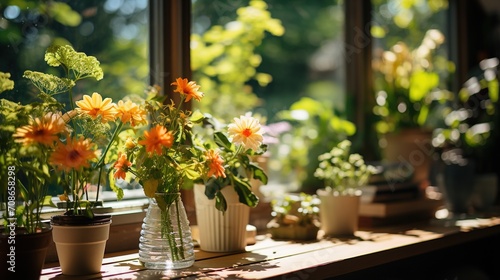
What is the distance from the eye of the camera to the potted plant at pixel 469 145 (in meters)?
2.57

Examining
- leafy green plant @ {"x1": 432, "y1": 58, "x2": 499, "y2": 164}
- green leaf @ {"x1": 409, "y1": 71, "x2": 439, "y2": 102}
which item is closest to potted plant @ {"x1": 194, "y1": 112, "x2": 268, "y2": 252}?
green leaf @ {"x1": 409, "y1": 71, "x2": 439, "y2": 102}

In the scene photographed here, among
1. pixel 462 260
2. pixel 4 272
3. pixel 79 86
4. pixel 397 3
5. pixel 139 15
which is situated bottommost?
pixel 462 260

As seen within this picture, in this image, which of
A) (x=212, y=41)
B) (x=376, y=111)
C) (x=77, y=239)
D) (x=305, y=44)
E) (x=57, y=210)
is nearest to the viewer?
(x=77, y=239)

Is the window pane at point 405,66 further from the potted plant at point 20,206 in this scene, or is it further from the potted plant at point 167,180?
the potted plant at point 20,206

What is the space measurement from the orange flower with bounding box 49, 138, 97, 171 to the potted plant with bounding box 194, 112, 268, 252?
1.21 ft

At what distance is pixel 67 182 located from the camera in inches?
57.9

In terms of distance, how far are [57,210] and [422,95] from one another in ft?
5.91

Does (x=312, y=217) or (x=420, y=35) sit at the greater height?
(x=420, y=35)

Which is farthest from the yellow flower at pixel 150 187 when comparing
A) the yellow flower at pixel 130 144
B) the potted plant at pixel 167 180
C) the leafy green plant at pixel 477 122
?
the leafy green plant at pixel 477 122

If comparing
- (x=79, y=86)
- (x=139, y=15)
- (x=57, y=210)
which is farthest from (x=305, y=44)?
(x=57, y=210)

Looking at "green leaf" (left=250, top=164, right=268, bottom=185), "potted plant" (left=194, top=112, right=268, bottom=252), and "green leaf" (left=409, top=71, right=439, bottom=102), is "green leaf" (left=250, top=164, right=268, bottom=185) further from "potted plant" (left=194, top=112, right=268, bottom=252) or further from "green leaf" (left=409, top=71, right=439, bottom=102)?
"green leaf" (left=409, top=71, right=439, bottom=102)

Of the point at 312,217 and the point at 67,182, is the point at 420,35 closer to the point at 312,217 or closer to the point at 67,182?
the point at 312,217

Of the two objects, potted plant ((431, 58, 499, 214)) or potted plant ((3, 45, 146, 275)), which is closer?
potted plant ((3, 45, 146, 275))

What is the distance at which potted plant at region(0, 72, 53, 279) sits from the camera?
1292 millimetres
